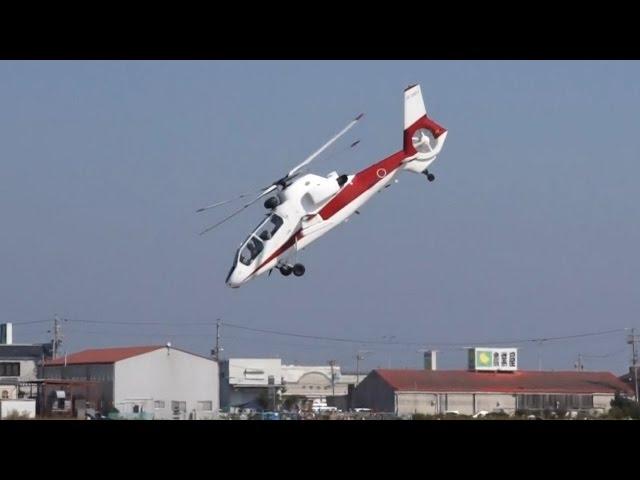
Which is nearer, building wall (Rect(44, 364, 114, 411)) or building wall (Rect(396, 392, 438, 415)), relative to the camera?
building wall (Rect(44, 364, 114, 411))

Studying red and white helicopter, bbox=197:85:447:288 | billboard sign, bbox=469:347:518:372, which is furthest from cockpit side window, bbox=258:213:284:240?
billboard sign, bbox=469:347:518:372

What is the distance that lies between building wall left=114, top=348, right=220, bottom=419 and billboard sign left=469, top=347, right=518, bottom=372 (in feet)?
56.3

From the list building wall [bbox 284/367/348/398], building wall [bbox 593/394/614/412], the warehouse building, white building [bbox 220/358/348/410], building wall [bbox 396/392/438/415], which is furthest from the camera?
building wall [bbox 284/367/348/398]

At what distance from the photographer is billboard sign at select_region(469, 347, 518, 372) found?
6069 centimetres

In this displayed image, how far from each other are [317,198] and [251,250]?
295cm

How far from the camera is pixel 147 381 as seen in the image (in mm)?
42469

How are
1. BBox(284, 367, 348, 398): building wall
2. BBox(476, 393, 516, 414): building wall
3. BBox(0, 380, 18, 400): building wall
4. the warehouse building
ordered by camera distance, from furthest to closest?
BBox(284, 367, 348, 398): building wall, BBox(476, 393, 516, 414): building wall, the warehouse building, BBox(0, 380, 18, 400): building wall

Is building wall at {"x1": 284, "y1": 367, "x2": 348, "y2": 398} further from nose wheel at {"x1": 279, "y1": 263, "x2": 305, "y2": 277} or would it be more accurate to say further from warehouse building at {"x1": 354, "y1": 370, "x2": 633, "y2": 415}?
nose wheel at {"x1": 279, "y1": 263, "x2": 305, "y2": 277}
